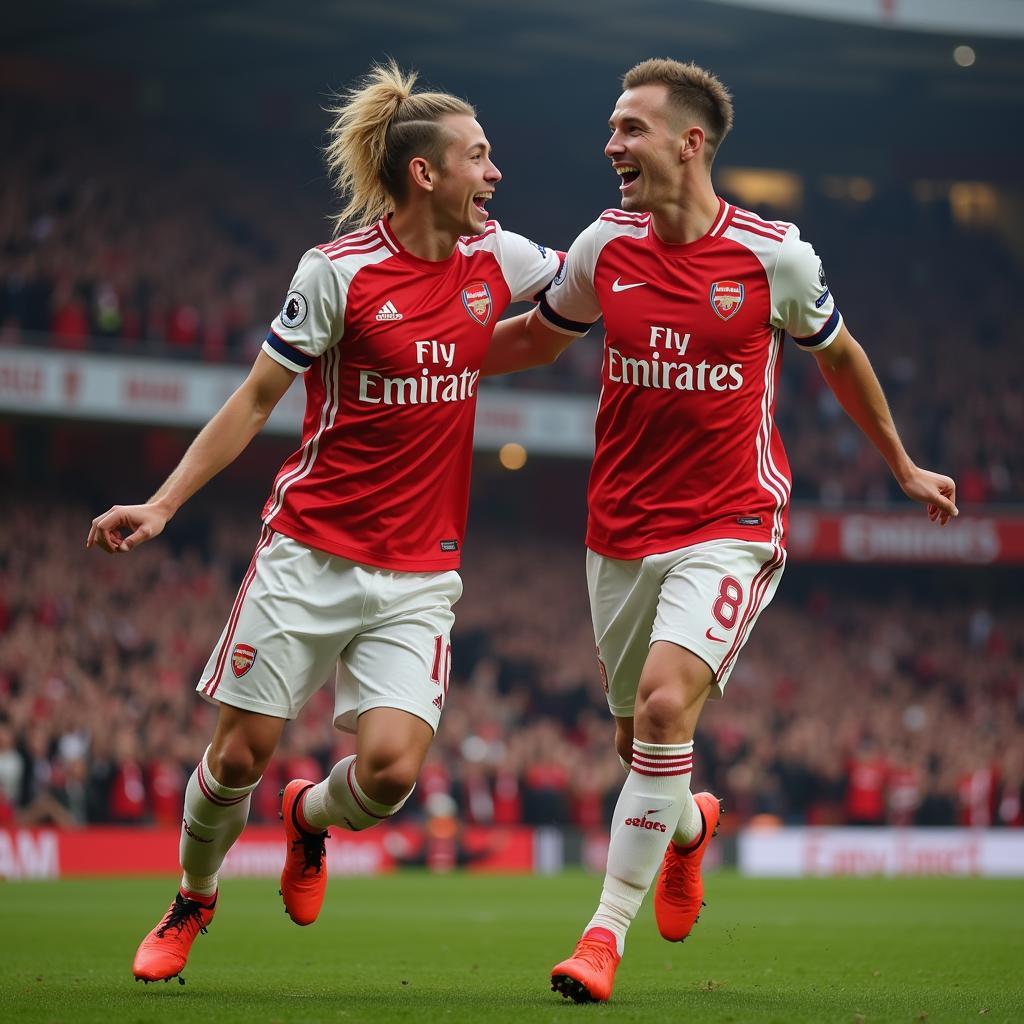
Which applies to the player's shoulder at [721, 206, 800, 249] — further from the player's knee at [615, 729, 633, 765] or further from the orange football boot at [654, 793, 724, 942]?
the orange football boot at [654, 793, 724, 942]

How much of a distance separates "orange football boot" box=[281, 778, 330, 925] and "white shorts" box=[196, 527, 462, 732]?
0.51 meters

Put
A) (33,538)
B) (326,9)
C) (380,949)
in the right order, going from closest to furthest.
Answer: (380,949) < (33,538) < (326,9)

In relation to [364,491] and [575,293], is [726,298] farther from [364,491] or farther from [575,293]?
[364,491]

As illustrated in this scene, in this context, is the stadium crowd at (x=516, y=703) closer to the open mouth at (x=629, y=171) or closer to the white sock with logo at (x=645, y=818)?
the white sock with logo at (x=645, y=818)

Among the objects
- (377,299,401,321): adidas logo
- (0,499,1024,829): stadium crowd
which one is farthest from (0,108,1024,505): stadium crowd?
(377,299,401,321): adidas logo

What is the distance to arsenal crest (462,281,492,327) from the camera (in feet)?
19.5

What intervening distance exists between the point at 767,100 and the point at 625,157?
28076mm

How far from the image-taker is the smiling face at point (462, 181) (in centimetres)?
583

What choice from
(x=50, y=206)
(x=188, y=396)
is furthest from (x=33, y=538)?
(x=50, y=206)

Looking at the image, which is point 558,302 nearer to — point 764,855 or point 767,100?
point 764,855

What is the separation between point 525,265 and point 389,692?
1705 millimetres

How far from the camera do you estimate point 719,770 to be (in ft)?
75.8

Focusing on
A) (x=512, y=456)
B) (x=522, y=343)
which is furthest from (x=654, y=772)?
(x=512, y=456)

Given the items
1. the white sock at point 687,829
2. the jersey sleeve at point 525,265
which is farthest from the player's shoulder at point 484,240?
the white sock at point 687,829
